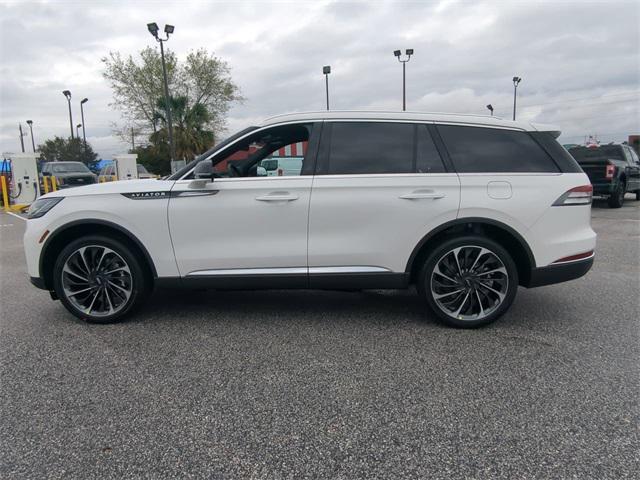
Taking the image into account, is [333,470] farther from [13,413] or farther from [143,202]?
[143,202]

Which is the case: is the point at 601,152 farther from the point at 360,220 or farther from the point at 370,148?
the point at 360,220

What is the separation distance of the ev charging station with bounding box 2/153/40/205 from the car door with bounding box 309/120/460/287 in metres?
17.5

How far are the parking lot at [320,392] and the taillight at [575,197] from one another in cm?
108

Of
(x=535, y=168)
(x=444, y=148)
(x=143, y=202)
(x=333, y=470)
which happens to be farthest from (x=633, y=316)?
(x=143, y=202)

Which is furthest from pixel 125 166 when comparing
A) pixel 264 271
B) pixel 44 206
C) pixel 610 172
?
pixel 264 271

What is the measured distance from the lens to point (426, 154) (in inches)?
155

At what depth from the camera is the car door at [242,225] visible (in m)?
3.85

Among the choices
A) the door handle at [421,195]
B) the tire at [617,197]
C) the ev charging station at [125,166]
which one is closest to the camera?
the door handle at [421,195]

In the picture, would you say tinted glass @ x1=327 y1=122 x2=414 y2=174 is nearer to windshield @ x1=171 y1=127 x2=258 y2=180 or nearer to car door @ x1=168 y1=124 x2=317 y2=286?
car door @ x1=168 y1=124 x2=317 y2=286

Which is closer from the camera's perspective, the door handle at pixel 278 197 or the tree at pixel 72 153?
the door handle at pixel 278 197

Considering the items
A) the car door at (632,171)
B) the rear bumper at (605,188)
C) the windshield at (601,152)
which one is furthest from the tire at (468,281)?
the car door at (632,171)

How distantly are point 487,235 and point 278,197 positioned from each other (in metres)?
1.85

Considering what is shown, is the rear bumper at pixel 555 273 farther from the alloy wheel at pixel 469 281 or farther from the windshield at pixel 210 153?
the windshield at pixel 210 153

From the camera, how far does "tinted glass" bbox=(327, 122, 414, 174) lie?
389 centimetres
